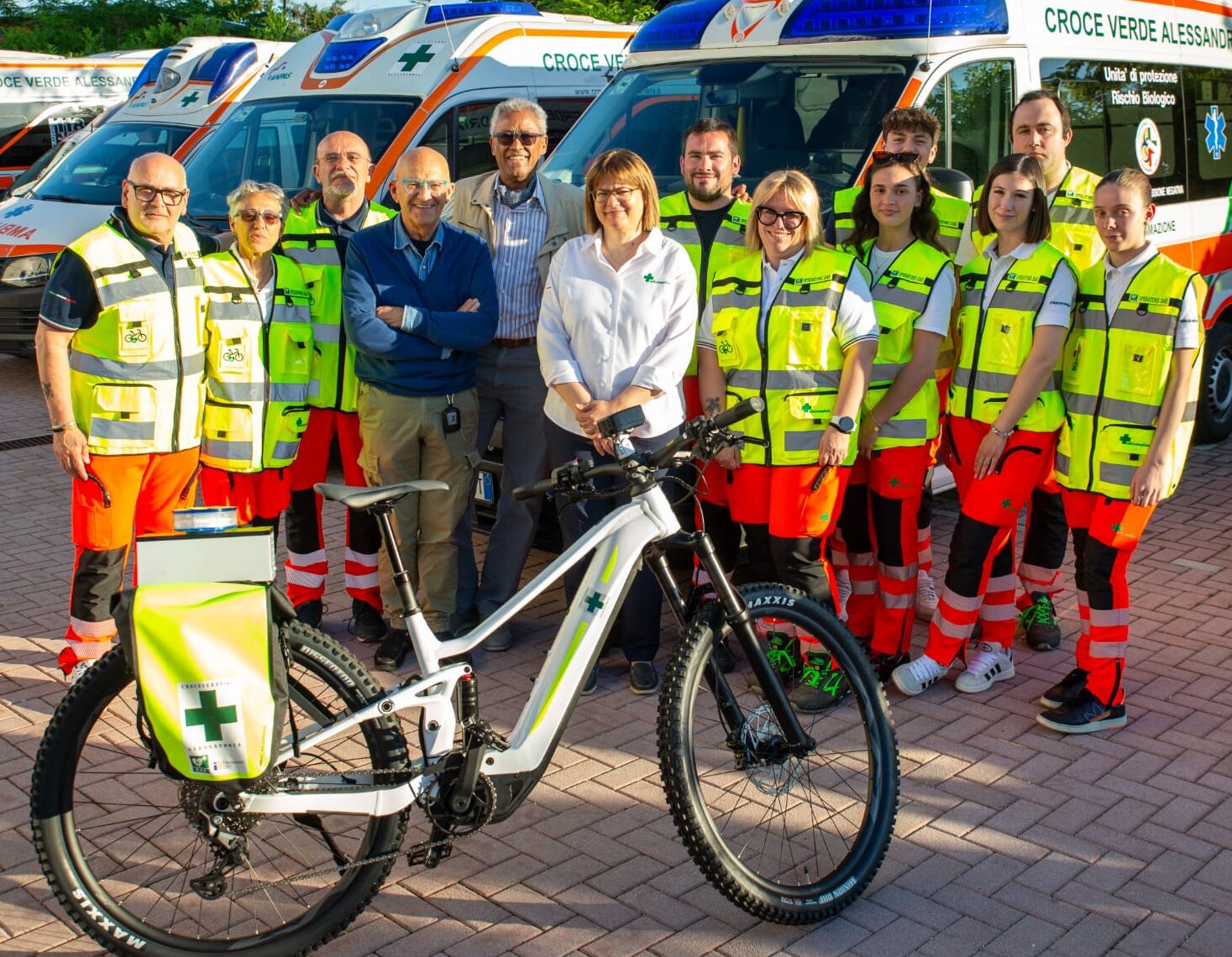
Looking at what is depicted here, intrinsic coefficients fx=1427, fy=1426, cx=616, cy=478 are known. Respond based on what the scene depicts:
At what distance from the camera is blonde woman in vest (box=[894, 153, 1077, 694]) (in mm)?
4934

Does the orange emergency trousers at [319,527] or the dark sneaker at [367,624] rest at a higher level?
the orange emergency trousers at [319,527]

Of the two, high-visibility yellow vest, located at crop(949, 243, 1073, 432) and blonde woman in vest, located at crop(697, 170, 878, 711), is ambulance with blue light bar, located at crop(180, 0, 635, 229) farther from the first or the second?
high-visibility yellow vest, located at crop(949, 243, 1073, 432)

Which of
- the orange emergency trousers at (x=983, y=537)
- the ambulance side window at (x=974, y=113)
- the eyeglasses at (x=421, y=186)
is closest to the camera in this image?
the orange emergency trousers at (x=983, y=537)

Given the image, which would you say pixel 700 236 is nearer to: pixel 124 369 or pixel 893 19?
pixel 893 19

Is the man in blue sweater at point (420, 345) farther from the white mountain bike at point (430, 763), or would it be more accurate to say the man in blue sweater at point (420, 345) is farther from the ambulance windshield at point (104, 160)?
the ambulance windshield at point (104, 160)

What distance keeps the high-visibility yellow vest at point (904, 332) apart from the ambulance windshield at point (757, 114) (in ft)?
3.78

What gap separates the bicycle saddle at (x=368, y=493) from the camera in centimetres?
350

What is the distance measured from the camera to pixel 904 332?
511 cm

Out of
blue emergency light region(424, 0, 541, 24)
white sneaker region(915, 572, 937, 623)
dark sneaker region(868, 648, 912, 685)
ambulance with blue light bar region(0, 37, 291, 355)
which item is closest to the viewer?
dark sneaker region(868, 648, 912, 685)

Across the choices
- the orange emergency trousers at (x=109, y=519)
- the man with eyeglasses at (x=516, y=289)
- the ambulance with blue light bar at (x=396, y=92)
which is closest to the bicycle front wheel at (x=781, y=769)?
the man with eyeglasses at (x=516, y=289)

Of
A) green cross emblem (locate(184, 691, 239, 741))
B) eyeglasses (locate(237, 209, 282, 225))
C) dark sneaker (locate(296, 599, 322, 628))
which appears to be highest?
eyeglasses (locate(237, 209, 282, 225))

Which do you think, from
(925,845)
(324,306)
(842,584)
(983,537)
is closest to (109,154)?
(324,306)

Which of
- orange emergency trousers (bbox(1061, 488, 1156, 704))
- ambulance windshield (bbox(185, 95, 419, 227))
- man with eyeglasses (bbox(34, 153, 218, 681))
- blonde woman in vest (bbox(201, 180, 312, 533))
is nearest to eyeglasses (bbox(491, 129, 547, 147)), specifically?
blonde woman in vest (bbox(201, 180, 312, 533))

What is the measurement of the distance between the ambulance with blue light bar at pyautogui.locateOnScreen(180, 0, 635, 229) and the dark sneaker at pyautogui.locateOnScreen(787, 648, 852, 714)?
5.78 meters
